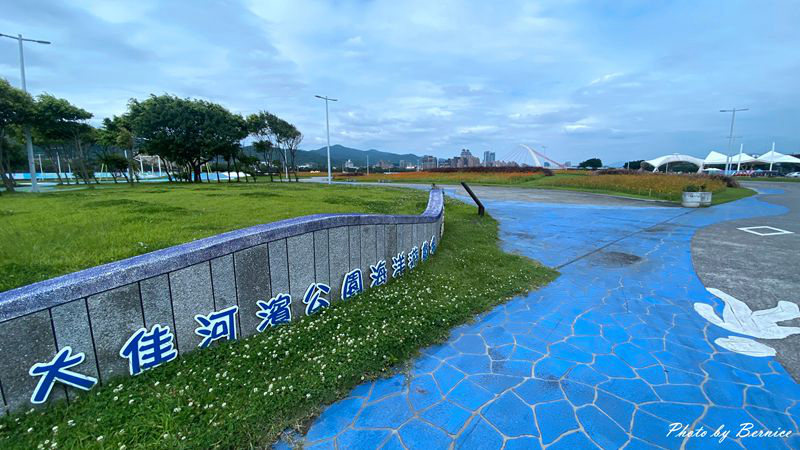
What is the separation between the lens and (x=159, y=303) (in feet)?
8.73

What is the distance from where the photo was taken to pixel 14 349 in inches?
82.4

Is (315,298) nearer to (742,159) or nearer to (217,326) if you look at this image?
(217,326)

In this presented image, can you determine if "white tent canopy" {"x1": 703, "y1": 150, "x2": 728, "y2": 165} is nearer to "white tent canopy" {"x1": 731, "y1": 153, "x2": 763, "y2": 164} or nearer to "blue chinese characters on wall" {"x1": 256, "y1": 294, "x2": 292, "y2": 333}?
"white tent canopy" {"x1": 731, "y1": 153, "x2": 763, "y2": 164}

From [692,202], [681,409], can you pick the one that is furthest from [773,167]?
[681,409]

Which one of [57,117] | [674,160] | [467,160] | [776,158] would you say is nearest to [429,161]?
[467,160]

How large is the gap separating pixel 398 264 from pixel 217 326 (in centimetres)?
283

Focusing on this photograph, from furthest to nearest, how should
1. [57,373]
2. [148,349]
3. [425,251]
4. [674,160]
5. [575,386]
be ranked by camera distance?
[674,160], [425,251], [575,386], [148,349], [57,373]

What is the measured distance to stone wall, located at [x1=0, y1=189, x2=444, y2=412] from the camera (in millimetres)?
2160

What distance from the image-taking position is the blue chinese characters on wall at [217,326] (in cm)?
295

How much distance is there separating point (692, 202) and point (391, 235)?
1676cm

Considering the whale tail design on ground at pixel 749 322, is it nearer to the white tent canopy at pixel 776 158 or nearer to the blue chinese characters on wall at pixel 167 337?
the blue chinese characters on wall at pixel 167 337

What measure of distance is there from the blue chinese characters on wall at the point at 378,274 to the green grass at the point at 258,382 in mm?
188

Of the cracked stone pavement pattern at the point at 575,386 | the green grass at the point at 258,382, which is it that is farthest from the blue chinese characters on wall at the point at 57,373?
the cracked stone pavement pattern at the point at 575,386

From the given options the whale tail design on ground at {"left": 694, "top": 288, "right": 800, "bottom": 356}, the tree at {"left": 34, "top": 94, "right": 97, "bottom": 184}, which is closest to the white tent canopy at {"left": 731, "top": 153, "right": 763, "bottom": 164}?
the whale tail design on ground at {"left": 694, "top": 288, "right": 800, "bottom": 356}
